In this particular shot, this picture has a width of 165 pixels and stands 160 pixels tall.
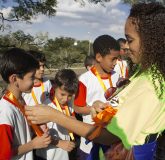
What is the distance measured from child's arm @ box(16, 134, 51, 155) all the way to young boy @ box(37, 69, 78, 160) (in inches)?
21.7

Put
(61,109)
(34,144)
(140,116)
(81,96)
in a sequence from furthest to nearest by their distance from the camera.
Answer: (81,96) → (61,109) → (34,144) → (140,116)

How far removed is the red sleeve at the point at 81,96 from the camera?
173 inches

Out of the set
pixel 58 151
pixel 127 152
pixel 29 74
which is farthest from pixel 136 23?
pixel 58 151

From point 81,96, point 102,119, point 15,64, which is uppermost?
point 15,64

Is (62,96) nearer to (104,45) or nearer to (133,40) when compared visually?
(104,45)

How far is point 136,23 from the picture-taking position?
221 centimetres

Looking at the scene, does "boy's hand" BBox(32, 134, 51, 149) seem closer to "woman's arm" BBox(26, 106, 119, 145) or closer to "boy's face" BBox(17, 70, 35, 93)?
"boy's face" BBox(17, 70, 35, 93)

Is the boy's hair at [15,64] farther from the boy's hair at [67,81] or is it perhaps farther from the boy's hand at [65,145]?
the boy's hair at [67,81]

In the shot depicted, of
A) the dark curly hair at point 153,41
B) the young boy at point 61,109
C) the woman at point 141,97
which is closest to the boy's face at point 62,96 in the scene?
the young boy at point 61,109

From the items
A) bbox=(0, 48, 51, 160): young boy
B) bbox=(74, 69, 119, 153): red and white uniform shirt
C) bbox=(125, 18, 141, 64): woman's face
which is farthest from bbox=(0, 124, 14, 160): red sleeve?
bbox=(74, 69, 119, 153): red and white uniform shirt

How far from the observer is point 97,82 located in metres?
4.43

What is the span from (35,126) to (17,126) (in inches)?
9.6

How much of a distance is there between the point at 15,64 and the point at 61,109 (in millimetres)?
1166

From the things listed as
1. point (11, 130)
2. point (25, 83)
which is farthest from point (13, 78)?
point (11, 130)
